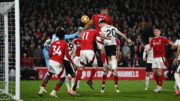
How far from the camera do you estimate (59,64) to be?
1489cm

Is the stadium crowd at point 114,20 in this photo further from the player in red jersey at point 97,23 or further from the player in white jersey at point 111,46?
the player in white jersey at point 111,46

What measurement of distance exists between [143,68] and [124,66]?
1.13 metres

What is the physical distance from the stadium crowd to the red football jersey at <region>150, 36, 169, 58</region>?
1036 cm

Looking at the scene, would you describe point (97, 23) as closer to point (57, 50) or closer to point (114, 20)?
point (57, 50)

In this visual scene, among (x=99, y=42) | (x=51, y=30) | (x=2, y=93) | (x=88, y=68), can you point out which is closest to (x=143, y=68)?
(x=88, y=68)

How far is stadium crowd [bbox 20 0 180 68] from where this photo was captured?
96.6 feet

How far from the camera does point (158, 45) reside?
18656 millimetres

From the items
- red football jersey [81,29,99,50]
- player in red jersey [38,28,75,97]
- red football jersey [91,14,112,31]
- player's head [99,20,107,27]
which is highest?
red football jersey [91,14,112,31]

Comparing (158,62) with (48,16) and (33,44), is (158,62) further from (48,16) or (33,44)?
(48,16)

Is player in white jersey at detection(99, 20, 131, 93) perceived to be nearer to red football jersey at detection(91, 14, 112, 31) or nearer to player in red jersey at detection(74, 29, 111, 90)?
red football jersey at detection(91, 14, 112, 31)

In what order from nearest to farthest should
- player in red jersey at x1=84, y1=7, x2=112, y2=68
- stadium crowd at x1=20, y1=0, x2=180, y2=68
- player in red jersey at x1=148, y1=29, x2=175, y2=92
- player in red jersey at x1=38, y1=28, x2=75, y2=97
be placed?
player in red jersey at x1=38, y1=28, x2=75, y2=97 < player in red jersey at x1=84, y1=7, x2=112, y2=68 < player in red jersey at x1=148, y1=29, x2=175, y2=92 < stadium crowd at x1=20, y1=0, x2=180, y2=68

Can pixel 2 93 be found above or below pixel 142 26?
below

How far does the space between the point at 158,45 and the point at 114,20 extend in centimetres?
1585

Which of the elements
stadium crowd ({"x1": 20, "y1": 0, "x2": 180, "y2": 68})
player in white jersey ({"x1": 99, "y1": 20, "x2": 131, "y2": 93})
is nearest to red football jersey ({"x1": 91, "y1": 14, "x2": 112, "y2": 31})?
player in white jersey ({"x1": 99, "y1": 20, "x2": 131, "y2": 93})
